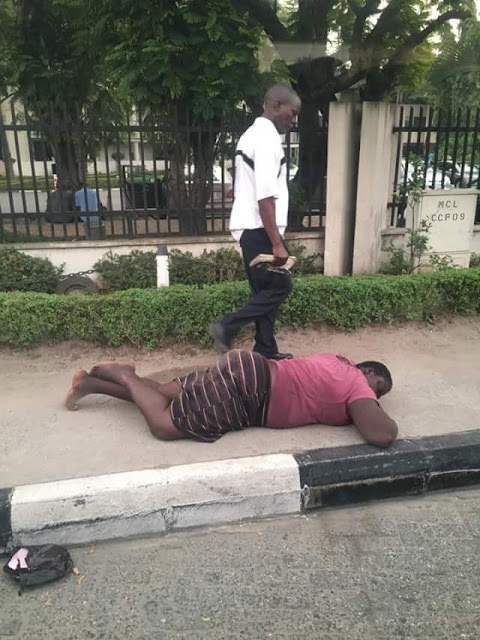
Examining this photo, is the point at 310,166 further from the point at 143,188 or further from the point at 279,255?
the point at 279,255

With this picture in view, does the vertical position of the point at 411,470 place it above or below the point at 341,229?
below

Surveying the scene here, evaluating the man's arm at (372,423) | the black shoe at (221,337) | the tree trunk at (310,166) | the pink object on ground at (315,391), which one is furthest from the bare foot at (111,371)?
the tree trunk at (310,166)

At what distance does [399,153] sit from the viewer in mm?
6652

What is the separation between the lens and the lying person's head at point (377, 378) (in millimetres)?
3248

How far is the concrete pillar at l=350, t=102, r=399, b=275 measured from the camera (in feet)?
18.6

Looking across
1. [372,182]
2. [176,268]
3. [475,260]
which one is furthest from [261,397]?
[475,260]

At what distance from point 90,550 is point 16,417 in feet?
4.03

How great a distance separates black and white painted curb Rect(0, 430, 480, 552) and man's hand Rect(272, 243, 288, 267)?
1.24 metres

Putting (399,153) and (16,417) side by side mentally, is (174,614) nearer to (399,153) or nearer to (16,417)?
(16,417)

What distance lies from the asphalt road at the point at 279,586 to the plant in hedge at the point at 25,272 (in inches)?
129

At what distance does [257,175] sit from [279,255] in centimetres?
52

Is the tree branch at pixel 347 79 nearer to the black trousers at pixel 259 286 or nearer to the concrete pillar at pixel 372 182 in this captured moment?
the concrete pillar at pixel 372 182

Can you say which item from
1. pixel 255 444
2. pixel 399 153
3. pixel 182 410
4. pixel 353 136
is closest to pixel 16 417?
pixel 182 410

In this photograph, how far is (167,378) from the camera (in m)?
4.18
